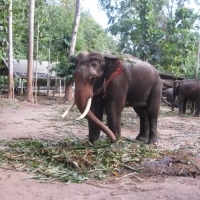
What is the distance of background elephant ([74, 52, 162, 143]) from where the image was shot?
551 centimetres

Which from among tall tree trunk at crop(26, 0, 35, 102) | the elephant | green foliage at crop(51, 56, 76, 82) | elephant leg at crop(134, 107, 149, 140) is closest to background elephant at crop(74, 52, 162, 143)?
elephant leg at crop(134, 107, 149, 140)

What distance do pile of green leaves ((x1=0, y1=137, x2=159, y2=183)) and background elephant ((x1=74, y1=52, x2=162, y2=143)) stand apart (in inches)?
17.0

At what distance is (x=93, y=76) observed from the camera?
18.3 ft

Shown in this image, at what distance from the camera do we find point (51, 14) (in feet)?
87.2

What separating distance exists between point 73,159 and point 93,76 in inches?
59.4

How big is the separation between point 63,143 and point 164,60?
678 inches

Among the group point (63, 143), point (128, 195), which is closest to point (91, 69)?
point (63, 143)

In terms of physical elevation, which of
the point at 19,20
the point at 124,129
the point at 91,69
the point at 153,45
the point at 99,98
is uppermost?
the point at 19,20

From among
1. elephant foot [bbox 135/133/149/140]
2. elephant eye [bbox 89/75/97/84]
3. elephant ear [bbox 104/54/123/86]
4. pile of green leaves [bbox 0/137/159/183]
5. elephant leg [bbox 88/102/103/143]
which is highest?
elephant ear [bbox 104/54/123/86]

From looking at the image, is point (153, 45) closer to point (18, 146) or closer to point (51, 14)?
point (51, 14)

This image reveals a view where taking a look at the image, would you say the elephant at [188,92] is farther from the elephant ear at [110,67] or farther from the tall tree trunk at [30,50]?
the elephant ear at [110,67]

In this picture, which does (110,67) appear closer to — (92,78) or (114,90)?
(114,90)

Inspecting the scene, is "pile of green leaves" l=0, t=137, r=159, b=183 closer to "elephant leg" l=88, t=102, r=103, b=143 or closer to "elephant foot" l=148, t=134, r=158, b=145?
"elephant leg" l=88, t=102, r=103, b=143

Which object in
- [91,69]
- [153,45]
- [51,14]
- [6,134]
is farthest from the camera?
[51,14]
